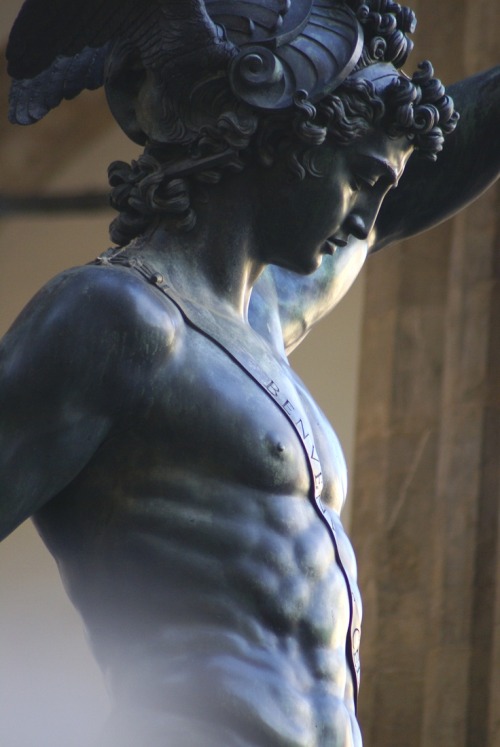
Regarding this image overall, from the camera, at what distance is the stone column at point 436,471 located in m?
9.17

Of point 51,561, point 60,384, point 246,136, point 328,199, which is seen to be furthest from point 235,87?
point 51,561

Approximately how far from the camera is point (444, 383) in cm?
962

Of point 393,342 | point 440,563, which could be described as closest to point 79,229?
point 393,342

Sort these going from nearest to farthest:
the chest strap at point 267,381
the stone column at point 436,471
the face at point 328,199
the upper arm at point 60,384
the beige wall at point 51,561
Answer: the upper arm at point 60,384 < the chest strap at point 267,381 < the face at point 328,199 < the stone column at point 436,471 < the beige wall at point 51,561

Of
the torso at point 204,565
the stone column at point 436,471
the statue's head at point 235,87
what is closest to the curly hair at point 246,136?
the statue's head at point 235,87

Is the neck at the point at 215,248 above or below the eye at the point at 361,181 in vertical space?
below

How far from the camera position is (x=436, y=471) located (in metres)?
9.62

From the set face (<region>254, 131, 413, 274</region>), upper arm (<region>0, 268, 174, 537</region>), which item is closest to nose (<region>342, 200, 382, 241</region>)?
face (<region>254, 131, 413, 274</region>)

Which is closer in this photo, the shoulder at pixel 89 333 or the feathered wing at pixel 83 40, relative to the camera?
the shoulder at pixel 89 333

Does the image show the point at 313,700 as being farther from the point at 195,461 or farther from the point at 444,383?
the point at 444,383

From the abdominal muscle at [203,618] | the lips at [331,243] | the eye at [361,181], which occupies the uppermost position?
the eye at [361,181]

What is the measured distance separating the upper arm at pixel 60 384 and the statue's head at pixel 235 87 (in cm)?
31

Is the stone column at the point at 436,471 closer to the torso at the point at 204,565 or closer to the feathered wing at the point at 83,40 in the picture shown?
the feathered wing at the point at 83,40

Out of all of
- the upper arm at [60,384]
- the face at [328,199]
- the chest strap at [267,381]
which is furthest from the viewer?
the face at [328,199]
